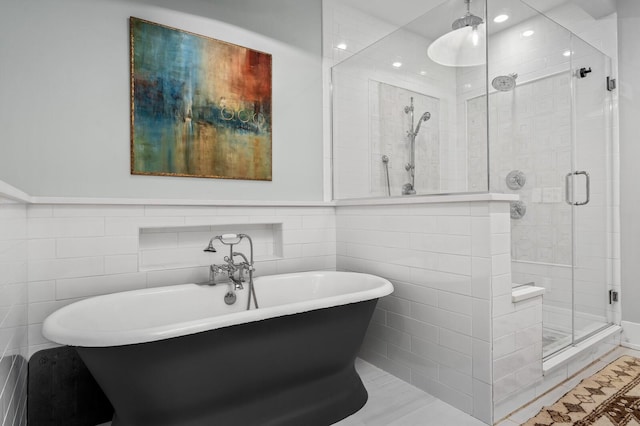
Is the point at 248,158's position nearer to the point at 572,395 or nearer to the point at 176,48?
the point at 176,48

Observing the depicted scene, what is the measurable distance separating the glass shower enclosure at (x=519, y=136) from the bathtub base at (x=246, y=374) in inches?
43.1

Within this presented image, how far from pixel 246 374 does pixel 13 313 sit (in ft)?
3.07

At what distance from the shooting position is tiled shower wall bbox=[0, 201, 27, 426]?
1146 mm

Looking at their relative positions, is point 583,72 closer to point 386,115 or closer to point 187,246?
point 386,115

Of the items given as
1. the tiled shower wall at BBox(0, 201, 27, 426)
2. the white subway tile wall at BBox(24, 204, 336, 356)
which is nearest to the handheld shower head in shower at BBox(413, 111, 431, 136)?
the white subway tile wall at BBox(24, 204, 336, 356)

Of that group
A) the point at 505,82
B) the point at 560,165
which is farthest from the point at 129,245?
the point at 560,165

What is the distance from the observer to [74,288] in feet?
6.12

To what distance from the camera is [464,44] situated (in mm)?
2061

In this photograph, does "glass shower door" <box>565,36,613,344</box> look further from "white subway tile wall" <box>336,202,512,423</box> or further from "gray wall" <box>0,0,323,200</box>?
"gray wall" <box>0,0,323,200</box>

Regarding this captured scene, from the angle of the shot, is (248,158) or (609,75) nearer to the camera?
(248,158)

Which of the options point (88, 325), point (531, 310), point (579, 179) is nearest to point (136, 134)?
point (88, 325)

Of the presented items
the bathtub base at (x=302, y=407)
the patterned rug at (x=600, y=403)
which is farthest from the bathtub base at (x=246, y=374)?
the patterned rug at (x=600, y=403)

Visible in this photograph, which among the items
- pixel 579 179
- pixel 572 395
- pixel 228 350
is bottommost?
pixel 572 395

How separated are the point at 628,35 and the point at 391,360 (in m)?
3.17
